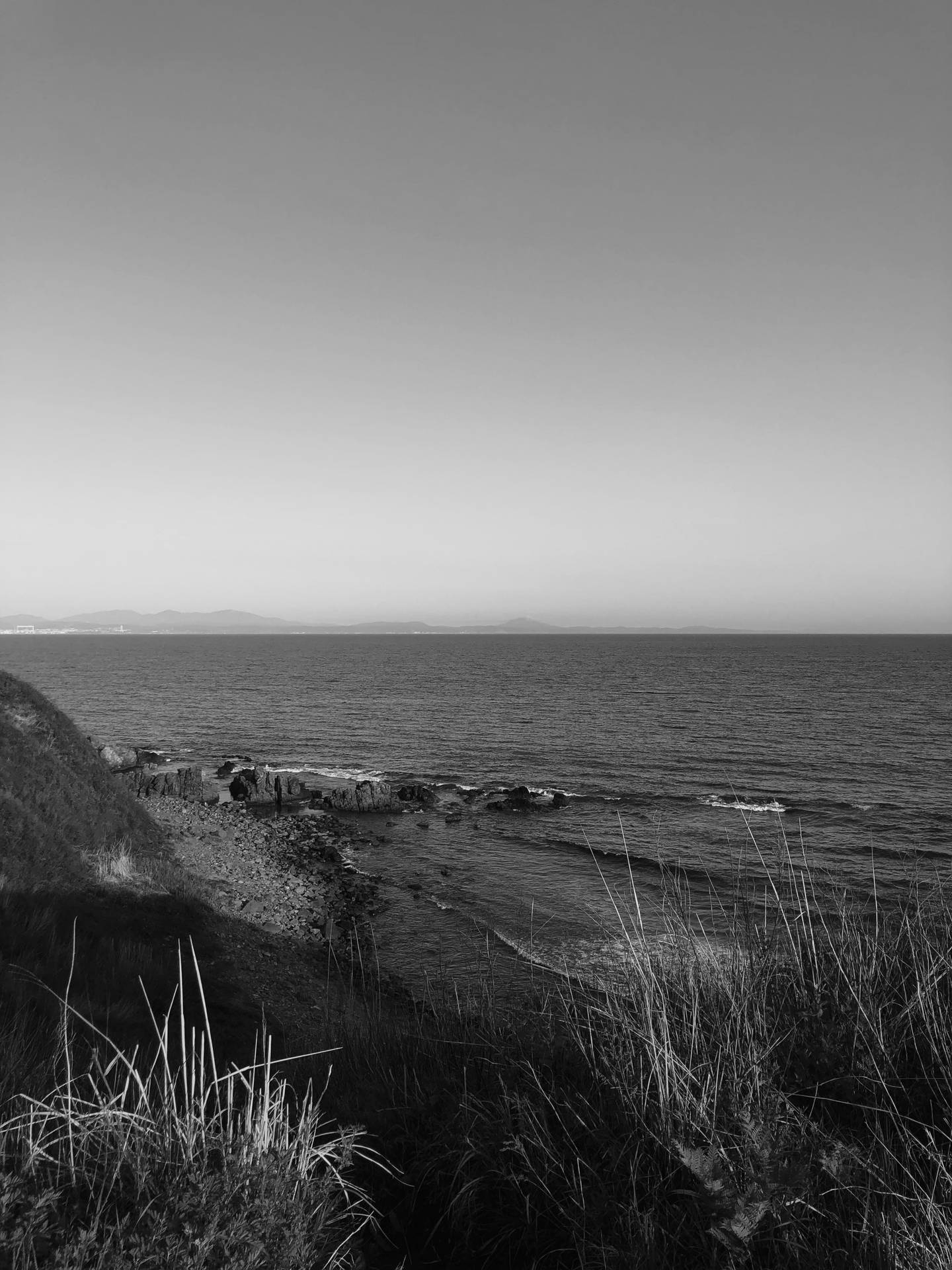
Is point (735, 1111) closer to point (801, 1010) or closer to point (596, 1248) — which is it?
point (596, 1248)

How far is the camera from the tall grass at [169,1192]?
2896 mm

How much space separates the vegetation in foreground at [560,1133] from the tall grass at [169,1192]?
16 mm

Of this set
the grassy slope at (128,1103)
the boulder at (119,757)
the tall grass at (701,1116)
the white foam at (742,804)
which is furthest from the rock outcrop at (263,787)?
the tall grass at (701,1116)

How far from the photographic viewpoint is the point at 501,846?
1022 inches

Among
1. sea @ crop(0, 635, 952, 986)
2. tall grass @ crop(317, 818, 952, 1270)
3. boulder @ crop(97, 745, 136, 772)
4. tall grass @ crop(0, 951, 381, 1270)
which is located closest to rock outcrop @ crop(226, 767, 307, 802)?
sea @ crop(0, 635, 952, 986)

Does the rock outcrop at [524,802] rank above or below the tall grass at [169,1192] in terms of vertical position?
below

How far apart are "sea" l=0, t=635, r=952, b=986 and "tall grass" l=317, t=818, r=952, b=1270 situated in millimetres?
815

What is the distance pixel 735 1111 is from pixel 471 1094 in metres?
1.76

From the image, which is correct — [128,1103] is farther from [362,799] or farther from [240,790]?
[240,790]

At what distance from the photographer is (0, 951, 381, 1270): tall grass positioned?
2896 mm

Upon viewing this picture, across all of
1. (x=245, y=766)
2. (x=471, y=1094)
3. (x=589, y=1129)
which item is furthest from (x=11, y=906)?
(x=245, y=766)

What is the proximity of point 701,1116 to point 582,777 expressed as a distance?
33354mm

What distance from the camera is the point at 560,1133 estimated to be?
4316mm

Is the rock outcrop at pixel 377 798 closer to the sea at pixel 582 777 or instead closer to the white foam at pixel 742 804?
the sea at pixel 582 777
